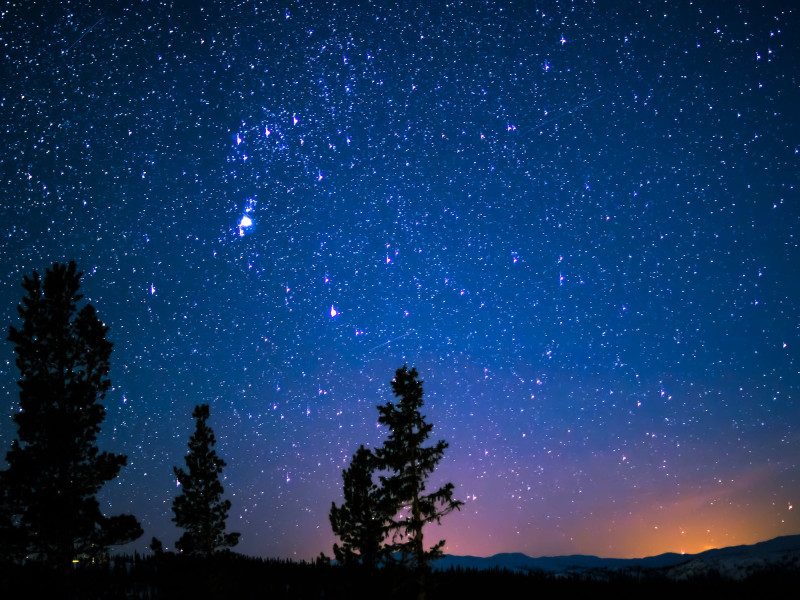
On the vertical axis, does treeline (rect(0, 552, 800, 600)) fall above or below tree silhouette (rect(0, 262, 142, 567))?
below

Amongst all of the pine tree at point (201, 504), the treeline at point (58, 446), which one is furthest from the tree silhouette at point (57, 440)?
the pine tree at point (201, 504)

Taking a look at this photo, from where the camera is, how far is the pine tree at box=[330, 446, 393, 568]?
107 ft

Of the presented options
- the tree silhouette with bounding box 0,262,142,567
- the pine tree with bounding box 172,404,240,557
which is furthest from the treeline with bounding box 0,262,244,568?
the pine tree with bounding box 172,404,240,557

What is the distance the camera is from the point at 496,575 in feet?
193

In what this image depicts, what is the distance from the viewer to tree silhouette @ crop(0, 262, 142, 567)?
61.4 feet

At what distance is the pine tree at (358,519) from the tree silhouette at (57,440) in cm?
1619

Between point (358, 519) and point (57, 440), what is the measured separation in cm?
1990

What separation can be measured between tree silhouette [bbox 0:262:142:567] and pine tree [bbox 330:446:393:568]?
1619cm

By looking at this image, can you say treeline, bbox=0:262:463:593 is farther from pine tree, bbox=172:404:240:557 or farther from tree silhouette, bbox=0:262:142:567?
pine tree, bbox=172:404:240:557

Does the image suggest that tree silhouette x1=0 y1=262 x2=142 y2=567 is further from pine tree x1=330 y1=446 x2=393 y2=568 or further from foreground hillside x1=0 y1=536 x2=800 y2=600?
pine tree x1=330 y1=446 x2=393 y2=568

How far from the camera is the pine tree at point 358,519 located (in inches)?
1281

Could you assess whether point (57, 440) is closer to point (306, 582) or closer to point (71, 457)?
point (71, 457)

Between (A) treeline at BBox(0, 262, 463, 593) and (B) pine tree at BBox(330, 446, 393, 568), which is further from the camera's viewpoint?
(B) pine tree at BBox(330, 446, 393, 568)

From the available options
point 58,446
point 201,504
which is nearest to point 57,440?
point 58,446
